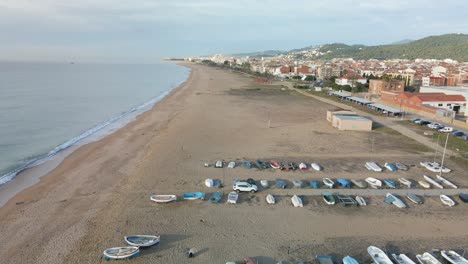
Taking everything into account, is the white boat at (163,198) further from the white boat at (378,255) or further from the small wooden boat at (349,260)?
the white boat at (378,255)

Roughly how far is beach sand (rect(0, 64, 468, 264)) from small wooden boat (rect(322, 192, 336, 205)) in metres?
0.35

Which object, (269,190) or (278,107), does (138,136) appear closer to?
(269,190)

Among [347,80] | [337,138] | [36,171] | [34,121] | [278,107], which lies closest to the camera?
[36,171]

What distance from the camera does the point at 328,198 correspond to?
18.0 metres

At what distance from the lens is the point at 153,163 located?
2425 cm

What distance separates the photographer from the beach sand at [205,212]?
46.5 ft

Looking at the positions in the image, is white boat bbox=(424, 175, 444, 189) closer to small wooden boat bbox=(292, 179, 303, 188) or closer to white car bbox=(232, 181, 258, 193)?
small wooden boat bbox=(292, 179, 303, 188)

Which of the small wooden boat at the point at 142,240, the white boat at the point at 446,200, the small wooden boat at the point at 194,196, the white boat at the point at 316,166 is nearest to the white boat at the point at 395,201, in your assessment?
the white boat at the point at 446,200

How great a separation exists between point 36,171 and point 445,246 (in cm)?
2483

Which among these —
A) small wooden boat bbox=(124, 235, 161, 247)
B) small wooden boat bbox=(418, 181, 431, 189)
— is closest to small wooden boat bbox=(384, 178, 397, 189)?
small wooden boat bbox=(418, 181, 431, 189)

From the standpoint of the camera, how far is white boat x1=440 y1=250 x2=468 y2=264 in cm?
1294

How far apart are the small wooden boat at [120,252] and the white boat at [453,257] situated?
1219 centimetres

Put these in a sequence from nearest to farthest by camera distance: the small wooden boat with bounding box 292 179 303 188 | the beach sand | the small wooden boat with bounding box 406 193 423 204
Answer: the beach sand, the small wooden boat with bounding box 406 193 423 204, the small wooden boat with bounding box 292 179 303 188

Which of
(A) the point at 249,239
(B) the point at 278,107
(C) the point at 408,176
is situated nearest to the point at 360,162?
(C) the point at 408,176
